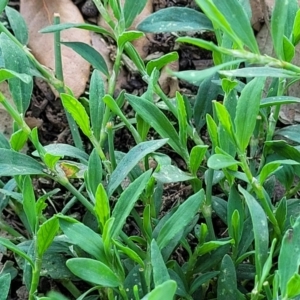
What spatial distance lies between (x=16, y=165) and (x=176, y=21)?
0.36 metres

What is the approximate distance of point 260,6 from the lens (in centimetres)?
136

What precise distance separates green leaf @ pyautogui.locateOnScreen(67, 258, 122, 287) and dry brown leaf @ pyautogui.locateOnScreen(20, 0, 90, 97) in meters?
0.70

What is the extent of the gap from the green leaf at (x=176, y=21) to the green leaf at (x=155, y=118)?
16 cm

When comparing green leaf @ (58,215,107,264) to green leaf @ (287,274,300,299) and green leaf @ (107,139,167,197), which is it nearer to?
green leaf @ (107,139,167,197)

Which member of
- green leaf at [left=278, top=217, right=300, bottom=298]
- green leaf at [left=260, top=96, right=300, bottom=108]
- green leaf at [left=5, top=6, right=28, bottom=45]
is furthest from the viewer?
green leaf at [left=5, top=6, right=28, bottom=45]

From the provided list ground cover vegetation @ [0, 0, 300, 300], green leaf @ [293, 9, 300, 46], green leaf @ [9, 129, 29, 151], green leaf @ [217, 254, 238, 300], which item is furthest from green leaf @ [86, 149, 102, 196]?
green leaf @ [293, 9, 300, 46]

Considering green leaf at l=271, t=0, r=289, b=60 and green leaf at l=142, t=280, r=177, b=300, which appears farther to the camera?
green leaf at l=271, t=0, r=289, b=60

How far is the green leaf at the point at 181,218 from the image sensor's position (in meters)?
0.77

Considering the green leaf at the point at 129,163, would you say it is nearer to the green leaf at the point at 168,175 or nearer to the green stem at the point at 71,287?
the green leaf at the point at 168,175

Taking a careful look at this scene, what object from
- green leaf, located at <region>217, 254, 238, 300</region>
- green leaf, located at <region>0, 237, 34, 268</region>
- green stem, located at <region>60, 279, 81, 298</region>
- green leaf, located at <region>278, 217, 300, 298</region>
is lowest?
green stem, located at <region>60, 279, 81, 298</region>

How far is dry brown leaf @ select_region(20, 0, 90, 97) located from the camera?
1.33 meters

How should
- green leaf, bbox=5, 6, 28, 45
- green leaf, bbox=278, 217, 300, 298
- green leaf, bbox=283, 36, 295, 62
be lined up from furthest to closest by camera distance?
green leaf, bbox=5, 6, 28, 45, green leaf, bbox=283, 36, 295, 62, green leaf, bbox=278, 217, 300, 298

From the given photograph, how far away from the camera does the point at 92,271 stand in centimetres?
68

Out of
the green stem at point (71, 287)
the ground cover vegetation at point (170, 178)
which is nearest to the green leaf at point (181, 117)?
the ground cover vegetation at point (170, 178)
